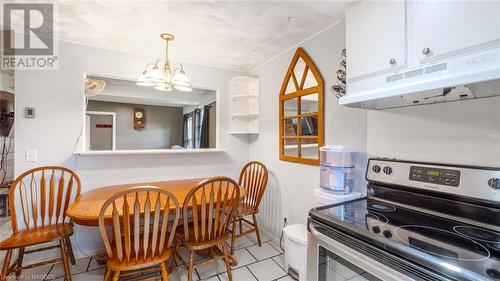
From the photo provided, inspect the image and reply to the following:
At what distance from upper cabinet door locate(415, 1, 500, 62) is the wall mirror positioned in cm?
319

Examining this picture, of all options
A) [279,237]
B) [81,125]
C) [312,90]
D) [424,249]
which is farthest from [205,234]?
[81,125]

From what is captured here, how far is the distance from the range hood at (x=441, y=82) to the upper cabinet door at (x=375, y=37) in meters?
0.08

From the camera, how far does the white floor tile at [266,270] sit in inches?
74.1

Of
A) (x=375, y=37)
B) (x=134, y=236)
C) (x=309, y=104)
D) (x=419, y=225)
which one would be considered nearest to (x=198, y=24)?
(x=309, y=104)

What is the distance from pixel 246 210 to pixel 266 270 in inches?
23.1

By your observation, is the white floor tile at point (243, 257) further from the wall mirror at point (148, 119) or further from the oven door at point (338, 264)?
the wall mirror at point (148, 119)

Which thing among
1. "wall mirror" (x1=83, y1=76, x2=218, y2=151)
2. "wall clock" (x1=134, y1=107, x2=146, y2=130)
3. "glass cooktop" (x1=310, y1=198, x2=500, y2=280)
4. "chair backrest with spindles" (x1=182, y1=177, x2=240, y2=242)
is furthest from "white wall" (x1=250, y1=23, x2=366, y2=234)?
"wall clock" (x1=134, y1=107, x2=146, y2=130)

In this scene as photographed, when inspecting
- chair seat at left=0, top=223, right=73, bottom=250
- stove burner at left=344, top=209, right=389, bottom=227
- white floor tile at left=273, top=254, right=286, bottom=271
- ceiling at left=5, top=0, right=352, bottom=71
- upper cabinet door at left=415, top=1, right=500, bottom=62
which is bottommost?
white floor tile at left=273, top=254, right=286, bottom=271

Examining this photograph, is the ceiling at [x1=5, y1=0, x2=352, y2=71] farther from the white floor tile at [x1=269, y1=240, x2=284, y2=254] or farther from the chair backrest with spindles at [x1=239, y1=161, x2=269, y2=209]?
the white floor tile at [x1=269, y1=240, x2=284, y2=254]

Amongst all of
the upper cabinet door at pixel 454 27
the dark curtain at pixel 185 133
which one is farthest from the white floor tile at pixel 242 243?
the dark curtain at pixel 185 133

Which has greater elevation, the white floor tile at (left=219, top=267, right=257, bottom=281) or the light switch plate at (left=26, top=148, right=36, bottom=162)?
the light switch plate at (left=26, top=148, right=36, bottom=162)

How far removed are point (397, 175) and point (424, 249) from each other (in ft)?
1.87

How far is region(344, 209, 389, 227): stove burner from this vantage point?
3.50ft

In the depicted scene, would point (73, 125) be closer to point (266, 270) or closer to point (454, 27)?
point (266, 270)
